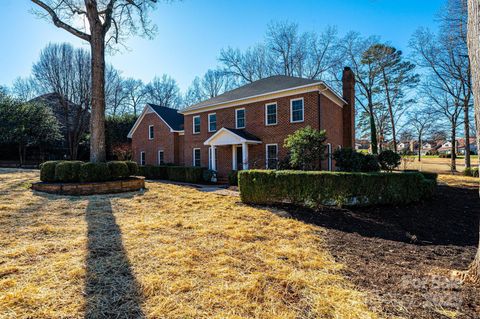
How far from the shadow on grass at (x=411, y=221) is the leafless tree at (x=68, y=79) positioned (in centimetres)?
2563

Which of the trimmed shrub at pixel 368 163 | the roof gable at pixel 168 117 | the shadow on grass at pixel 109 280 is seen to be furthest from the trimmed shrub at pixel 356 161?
the roof gable at pixel 168 117

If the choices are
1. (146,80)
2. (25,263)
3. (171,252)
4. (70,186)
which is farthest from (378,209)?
(146,80)

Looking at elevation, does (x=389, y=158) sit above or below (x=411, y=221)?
above

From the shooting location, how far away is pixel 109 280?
105 inches

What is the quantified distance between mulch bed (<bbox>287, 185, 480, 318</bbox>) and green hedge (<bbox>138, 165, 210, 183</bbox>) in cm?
938

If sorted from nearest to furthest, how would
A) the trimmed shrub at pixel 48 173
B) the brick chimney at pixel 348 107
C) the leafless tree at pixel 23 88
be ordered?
1. the trimmed shrub at pixel 48 173
2. the brick chimney at pixel 348 107
3. the leafless tree at pixel 23 88

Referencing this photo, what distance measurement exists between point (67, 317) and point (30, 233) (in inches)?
128

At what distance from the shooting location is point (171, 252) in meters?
3.54

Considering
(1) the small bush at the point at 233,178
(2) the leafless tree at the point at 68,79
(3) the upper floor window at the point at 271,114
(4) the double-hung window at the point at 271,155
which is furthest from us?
(2) the leafless tree at the point at 68,79

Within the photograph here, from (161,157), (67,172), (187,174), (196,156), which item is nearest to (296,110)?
(187,174)

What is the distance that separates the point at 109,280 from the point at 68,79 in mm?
27413

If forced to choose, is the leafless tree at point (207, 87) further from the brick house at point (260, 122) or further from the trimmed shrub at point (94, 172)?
the trimmed shrub at point (94, 172)

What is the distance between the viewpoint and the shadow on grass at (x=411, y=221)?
4770 mm

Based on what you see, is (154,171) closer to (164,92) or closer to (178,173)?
(178,173)
